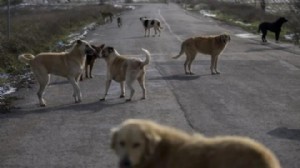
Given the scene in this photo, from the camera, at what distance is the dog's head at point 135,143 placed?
5.05 meters

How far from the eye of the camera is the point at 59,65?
13.1 meters

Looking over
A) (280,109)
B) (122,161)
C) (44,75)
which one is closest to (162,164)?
(122,161)

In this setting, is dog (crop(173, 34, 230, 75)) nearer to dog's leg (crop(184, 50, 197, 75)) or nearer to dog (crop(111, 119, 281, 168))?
dog's leg (crop(184, 50, 197, 75))

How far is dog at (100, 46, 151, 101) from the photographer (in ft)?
42.4

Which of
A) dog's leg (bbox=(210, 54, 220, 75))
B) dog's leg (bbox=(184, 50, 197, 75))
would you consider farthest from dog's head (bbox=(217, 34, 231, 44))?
dog's leg (bbox=(184, 50, 197, 75))

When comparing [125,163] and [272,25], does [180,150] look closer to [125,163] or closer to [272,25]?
[125,163]

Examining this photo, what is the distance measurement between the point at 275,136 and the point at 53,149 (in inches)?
139

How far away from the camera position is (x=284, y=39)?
3256 centimetres

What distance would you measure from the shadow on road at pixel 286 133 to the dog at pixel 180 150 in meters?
4.26

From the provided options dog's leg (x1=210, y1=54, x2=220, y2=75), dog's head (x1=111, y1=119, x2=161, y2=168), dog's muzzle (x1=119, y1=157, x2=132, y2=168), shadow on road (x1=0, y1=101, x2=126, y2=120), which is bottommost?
dog's leg (x1=210, y1=54, x2=220, y2=75)

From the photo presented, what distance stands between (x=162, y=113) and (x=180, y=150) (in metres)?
6.23

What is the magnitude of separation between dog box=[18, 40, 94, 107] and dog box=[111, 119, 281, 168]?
7.73 metres

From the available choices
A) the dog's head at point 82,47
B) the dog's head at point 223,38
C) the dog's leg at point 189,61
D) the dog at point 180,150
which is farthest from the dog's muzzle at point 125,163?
the dog's head at point 223,38

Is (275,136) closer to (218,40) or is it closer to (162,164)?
(162,164)
